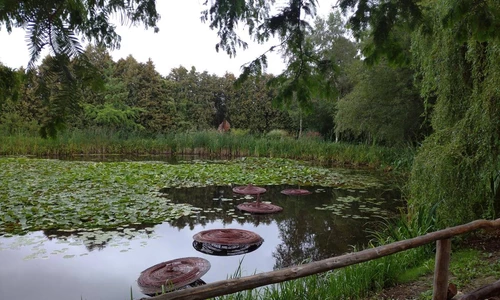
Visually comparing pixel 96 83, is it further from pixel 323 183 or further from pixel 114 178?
pixel 323 183

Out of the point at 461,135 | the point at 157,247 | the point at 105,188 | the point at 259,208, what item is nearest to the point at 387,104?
the point at 259,208

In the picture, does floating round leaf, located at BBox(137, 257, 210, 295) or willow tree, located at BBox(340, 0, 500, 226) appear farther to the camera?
willow tree, located at BBox(340, 0, 500, 226)

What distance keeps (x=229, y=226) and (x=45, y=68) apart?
471 centimetres

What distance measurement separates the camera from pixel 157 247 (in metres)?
4.68

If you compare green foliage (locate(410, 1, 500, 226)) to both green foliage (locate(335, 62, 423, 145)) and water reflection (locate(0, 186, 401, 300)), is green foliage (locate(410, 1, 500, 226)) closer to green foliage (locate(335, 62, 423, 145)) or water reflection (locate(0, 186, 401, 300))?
water reflection (locate(0, 186, 401, 300))

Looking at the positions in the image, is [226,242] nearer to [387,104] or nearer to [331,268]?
[331,268]

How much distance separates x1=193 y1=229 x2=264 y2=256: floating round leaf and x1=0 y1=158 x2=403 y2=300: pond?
107mm

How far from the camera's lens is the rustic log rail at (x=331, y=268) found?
1685mm

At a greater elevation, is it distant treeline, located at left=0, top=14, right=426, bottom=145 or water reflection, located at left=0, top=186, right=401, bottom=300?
distant treeline, located at left=0, top=14, right=426, bottom=145

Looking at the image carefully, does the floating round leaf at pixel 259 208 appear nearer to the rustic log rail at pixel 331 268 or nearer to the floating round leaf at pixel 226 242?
the floating round leaf at pixel 226 242

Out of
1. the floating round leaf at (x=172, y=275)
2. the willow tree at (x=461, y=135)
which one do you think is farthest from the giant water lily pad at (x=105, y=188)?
the willow tree at (x=461, y=135)

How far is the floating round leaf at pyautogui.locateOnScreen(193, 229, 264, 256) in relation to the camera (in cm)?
468

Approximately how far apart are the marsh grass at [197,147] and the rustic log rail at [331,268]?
11.4 metres

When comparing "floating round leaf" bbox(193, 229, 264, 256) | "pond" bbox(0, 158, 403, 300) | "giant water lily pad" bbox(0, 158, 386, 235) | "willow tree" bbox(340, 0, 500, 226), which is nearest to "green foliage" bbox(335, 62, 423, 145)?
"giant water lily pad" bbox(0, 158, 386, 235)
